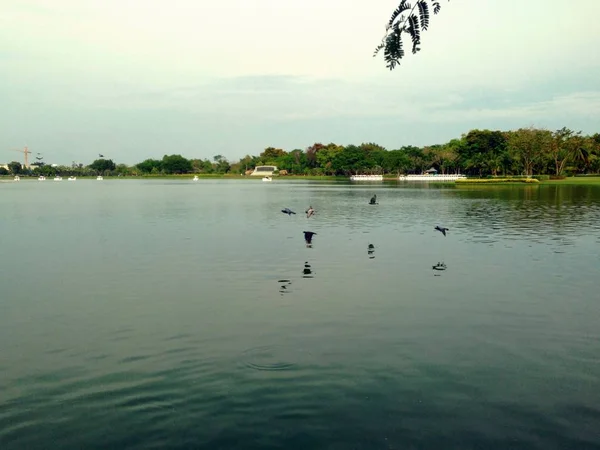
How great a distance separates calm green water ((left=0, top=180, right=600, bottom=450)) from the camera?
27.9 feet

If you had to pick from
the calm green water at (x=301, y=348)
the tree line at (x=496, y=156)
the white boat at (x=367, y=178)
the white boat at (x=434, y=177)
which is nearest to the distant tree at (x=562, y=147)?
the tree line at (x=496, y=156)

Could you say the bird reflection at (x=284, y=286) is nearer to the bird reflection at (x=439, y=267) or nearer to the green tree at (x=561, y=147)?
the bird reflection at (x=439, y=267)

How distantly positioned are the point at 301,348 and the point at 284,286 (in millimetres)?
6804

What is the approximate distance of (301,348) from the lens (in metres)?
12.2

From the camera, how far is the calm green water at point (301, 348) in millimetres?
8516

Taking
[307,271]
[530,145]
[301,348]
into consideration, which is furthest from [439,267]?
[530,145]

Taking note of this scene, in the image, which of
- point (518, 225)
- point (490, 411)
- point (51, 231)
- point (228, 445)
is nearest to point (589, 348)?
point (490, 411)

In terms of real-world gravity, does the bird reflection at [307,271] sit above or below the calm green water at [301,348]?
above

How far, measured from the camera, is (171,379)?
10.5 metres

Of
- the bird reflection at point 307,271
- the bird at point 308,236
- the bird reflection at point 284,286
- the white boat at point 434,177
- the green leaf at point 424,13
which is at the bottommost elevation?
the bird reflection at point 284,286

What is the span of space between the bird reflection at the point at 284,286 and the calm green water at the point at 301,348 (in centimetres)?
17

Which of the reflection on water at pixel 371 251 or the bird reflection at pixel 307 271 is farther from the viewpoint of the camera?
the reflection on water at pixel 371 251

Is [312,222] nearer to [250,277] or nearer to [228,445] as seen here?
[250,277]

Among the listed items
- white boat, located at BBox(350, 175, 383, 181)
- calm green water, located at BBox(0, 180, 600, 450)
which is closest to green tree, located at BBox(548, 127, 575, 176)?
white boat, located at BBox(350, 175, 383, 181)
